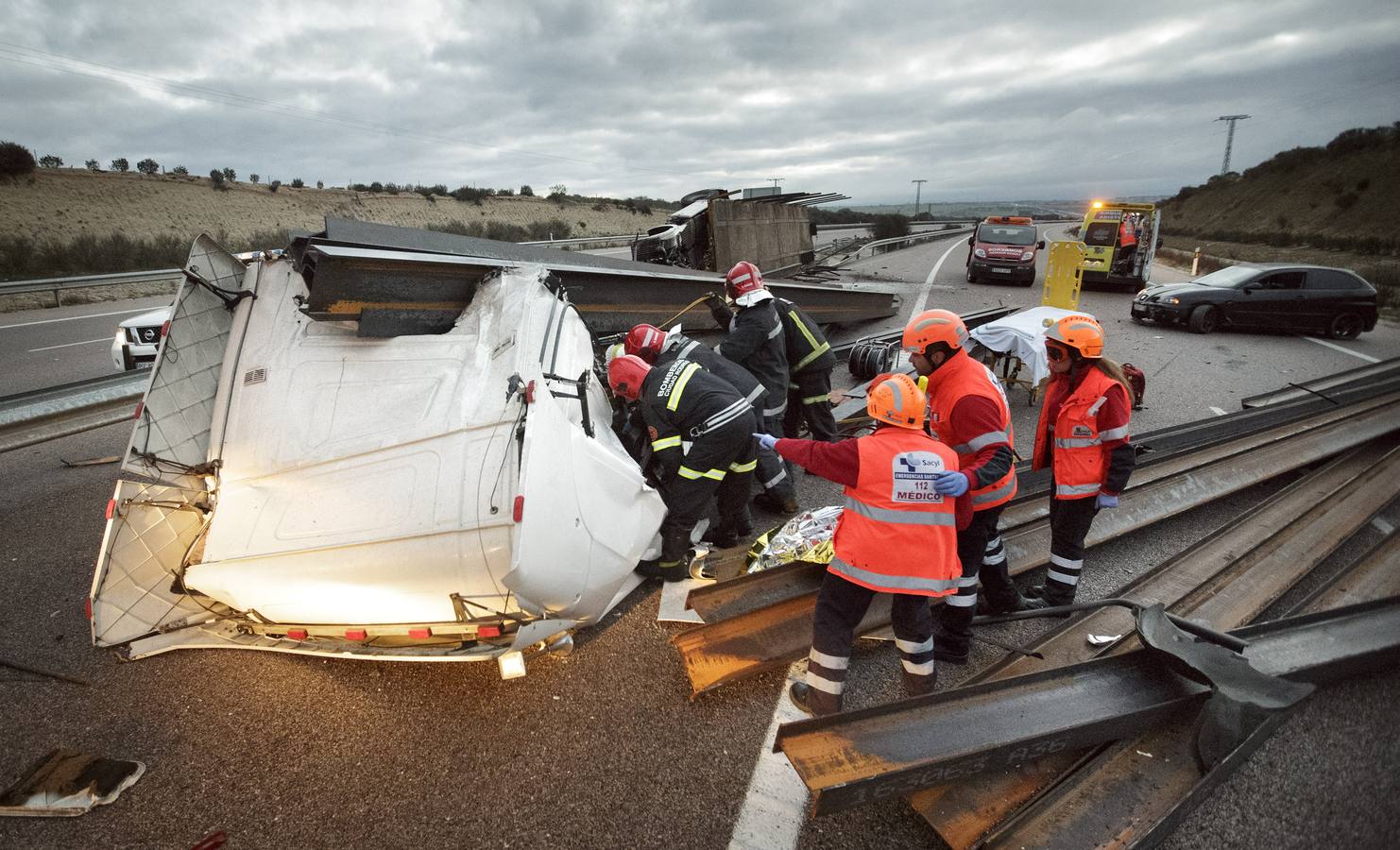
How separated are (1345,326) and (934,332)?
12028 millimetres

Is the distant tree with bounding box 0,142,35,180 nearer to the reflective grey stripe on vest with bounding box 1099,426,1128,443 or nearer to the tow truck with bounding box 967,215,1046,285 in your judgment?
the tow truck with bounding box 967,215,1046,285

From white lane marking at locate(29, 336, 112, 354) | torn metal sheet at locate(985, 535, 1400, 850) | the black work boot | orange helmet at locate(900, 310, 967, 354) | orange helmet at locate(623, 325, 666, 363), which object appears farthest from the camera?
white lane marking at locate(29, 336, 112, 354)

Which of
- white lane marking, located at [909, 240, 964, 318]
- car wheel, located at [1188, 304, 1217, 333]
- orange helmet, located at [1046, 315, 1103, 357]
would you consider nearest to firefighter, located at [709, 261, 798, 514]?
orange helmet, located at [1046, 315, 1103, 357]

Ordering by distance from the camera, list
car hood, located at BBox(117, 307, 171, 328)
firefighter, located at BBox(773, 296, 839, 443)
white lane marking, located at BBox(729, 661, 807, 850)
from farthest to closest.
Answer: car hood, located at BBox(117, 307, 171, 328) → firefighter, located at BBox(773, 296, 839, 443) → white lane marking, located at BBox(729, 661, 807, 850)

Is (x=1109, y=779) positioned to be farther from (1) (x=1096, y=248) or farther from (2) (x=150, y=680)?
(1) (x=1096, y=248)

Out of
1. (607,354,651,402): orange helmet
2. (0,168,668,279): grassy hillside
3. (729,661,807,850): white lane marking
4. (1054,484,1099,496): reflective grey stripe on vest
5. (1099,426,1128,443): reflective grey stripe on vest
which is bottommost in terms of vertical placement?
(729,661,807,850): white lane marking

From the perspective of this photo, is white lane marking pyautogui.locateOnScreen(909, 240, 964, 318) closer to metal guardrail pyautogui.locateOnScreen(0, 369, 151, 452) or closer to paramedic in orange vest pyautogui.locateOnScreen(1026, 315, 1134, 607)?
paramedic in orange vest pyautogui.locateOnScreen(1026, 315, 1134, 607)

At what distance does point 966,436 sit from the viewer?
2.99 metres

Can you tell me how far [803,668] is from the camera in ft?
10.3

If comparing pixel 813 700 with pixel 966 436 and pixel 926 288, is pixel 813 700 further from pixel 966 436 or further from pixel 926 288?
pixel 926 288

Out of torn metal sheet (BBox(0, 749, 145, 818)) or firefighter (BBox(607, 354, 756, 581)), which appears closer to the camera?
torn metal sheet (BBox(0, 749, 145, 818))

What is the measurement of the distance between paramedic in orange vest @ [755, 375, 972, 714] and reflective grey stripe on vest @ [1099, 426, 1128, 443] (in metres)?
1.14

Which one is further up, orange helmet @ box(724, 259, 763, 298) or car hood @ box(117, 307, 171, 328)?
orange helmet @ box(724, 259, 763, 298)

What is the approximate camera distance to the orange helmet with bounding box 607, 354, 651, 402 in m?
3.78
